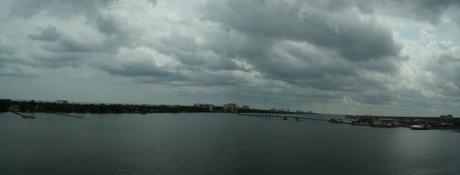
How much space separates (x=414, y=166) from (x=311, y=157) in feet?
51.7

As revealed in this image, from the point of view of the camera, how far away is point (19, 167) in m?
48.0

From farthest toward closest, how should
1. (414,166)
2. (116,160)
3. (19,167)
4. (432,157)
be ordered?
(432,157)
(414,166)
(116,160)
(19,167)

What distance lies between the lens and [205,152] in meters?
68.7

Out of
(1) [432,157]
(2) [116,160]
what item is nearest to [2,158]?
(2) [116,160]

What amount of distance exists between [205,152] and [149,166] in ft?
56.0

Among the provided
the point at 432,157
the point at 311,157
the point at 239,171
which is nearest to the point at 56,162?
the point at 239,171

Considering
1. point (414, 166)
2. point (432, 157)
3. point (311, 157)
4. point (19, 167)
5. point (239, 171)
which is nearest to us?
point (19, 167)

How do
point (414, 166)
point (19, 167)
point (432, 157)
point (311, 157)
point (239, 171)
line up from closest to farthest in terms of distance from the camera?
point (19, 167) < point (239, 171) < point (414, 166) < point (311, 157) < point (432, 157)

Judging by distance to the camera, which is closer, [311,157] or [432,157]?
[311,157]

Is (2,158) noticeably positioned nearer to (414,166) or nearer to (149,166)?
(149,166)

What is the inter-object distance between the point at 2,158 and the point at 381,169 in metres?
51.5

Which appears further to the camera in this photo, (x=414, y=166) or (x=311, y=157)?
(x=311, y=157)

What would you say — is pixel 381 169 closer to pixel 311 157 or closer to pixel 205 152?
pixel 311 157

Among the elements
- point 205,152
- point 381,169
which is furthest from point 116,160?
point 381,169
